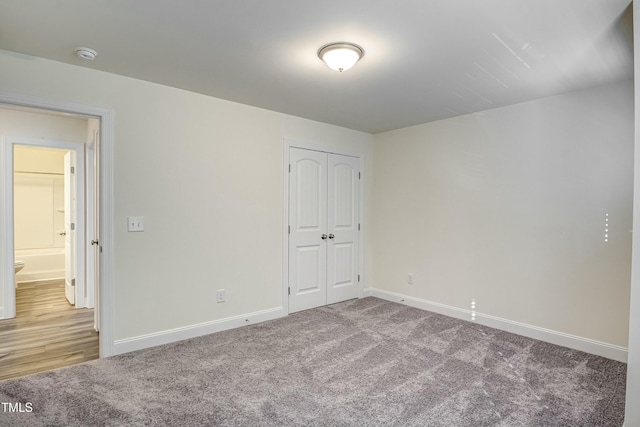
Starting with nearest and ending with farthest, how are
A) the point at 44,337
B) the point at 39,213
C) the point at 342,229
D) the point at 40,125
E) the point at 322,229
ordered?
the point at 44,337 → the point at 40,125 → the point at 322,229 → the point at 342,229 → the point at 39,213

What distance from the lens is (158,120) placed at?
307 cm

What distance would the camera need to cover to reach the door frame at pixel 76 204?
3803 mm

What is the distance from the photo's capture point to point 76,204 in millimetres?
4418

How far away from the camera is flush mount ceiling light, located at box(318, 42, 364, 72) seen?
7.45 ft

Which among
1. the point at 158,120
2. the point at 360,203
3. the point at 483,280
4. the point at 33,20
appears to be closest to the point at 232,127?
the point at 158,120

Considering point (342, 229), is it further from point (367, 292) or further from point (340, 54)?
point (340, 54)

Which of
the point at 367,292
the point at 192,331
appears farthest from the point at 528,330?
the point at 192,331

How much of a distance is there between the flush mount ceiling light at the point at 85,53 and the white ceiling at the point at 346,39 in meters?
0.05

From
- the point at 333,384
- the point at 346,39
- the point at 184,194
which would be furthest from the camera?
the point at 184,194

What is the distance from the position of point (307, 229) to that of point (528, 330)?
2630 millimetres

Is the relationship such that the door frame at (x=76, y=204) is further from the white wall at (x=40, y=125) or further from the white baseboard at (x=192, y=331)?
the white baseboard at (x=192, y=331)

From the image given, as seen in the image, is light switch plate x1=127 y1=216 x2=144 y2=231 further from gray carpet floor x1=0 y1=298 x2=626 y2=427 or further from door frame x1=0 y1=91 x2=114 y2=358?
gray carpet floor x1=0 y1=298 x2=626 y2=427

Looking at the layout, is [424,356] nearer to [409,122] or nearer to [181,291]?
[181,291]

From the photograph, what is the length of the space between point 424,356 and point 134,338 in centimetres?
257
